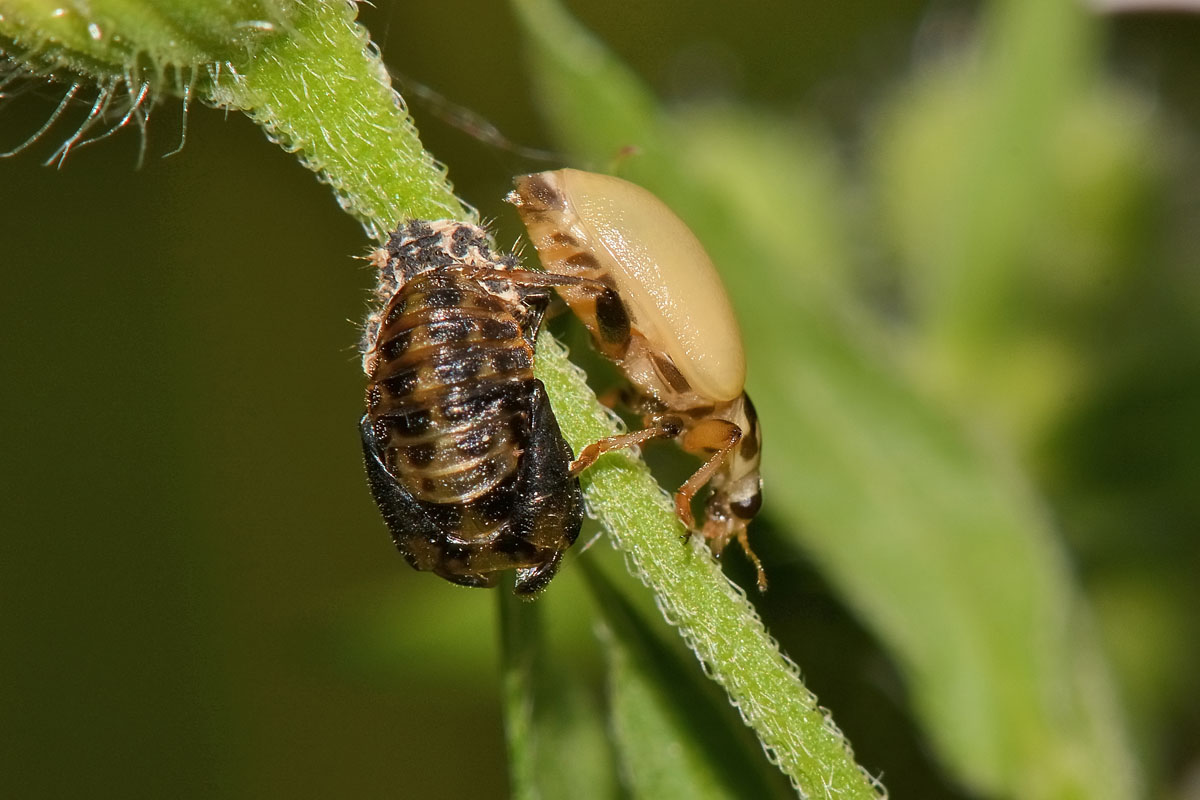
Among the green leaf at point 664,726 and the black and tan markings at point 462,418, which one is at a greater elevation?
the black and tan markings at point 462,418

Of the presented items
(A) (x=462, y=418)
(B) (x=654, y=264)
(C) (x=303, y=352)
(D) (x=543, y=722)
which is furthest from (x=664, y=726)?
(C) (x=303, y=352)

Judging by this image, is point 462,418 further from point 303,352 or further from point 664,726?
point 303,352

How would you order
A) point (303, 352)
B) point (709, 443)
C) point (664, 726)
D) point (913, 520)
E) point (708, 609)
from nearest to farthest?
1. point (708, 609)
2. point (664, 726)
3. point (709, 443)
4. point (913, 520)
5. point (303, 352)

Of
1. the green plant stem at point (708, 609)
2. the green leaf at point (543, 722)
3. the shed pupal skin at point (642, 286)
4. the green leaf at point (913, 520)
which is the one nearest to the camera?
the green plant stem at point (708, 609)

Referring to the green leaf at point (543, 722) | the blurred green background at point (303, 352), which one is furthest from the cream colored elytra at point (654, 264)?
the blurred green background at point (303, 352)

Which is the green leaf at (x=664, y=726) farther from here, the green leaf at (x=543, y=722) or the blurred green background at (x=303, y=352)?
the blurred green background at (x=303, y=352)

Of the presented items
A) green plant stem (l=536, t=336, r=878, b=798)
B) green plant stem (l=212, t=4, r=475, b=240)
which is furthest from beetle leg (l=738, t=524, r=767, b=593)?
green plant stem (l=212, t=4, r=475, b=240)

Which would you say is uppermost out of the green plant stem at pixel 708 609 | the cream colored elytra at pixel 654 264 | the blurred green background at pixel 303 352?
the cream colored elytra at pixel 654 264

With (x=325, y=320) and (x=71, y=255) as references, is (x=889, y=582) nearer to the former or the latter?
(x=325, y=320)
